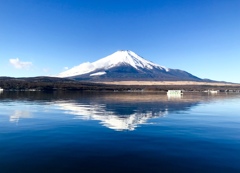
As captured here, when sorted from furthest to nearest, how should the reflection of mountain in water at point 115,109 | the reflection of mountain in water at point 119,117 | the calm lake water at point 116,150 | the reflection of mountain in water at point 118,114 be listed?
the reflection of mountain in water at point 115,109 → the reflection of mountain in water at point 118,114 → the reflection of mountain in water at point 119,117 → the calm lake water at point 116,150

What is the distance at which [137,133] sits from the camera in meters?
24.6

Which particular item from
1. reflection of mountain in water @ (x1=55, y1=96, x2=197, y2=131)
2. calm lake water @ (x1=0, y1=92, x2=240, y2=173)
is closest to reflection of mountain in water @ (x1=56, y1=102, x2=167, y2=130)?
reflection of mountain in water @ (x1=55, y1=96, x2=197, y2=131)

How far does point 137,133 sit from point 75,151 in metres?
8.49

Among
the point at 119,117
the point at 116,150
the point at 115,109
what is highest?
the point at 115,109

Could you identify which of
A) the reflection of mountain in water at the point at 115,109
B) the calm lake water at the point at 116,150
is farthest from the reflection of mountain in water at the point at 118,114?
the calm lake water at the point at 116,150

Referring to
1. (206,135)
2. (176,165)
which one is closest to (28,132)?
(176,165)

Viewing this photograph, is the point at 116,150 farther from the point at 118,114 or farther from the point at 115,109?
the point at 115,109

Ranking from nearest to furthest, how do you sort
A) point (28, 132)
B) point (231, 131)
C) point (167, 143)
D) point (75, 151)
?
1. point (75, 151)
2. point (167, 143)
3. point (28, 132)
4. point (231, 131)

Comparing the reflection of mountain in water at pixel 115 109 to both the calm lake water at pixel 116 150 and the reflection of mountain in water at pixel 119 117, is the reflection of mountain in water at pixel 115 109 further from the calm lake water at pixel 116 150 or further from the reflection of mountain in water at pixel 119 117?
the calm lake water at pixel 116 150

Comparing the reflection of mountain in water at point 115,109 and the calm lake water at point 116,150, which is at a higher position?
the reflection of mountain in water at point 115,109

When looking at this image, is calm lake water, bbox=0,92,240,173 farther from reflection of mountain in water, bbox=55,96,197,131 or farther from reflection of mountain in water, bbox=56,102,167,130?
reflection of mountain in water, bbox=55,96,197,131

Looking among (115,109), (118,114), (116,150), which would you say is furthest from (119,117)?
(116,150)

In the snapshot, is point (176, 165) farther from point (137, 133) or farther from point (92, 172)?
point (137, 133)

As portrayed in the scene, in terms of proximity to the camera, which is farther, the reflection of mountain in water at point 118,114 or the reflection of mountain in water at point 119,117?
the reflection of mountain in water at point 118,114
